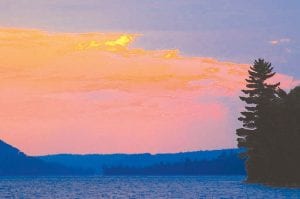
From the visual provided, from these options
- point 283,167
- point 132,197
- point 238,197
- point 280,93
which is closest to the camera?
point 238,197

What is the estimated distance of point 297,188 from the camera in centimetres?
11488

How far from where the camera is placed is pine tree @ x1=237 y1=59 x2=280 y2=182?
388ft

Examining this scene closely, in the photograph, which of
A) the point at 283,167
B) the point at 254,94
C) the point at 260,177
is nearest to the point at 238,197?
the point at 283,167

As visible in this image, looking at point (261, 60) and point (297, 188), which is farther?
point (261, 60)

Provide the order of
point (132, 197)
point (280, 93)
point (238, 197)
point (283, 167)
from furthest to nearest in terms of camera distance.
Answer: point (280, 93) < point (132, 197) < point (283, 167) < point (238, 197)

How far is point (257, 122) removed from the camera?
122812 mm

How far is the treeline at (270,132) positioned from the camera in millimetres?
111750

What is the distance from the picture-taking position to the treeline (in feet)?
367

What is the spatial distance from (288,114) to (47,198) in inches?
1668

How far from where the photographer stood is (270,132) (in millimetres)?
114562

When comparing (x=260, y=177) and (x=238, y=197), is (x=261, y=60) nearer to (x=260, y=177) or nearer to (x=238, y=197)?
(x=260, y=177)

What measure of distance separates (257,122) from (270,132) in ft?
27.5

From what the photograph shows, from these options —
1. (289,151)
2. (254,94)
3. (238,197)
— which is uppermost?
(254,94)

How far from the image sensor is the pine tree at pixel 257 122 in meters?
118
